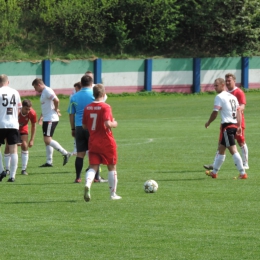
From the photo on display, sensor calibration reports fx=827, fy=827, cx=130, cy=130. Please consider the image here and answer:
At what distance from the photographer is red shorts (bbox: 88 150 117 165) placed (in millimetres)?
13094

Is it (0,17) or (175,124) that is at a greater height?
(0,17)

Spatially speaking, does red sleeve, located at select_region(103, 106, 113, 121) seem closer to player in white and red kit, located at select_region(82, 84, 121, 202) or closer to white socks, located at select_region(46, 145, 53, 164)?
player in white and red kit, located at select_region(82, 84, 121, 202)

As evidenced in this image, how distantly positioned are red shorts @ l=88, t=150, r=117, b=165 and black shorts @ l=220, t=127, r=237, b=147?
10.7ft

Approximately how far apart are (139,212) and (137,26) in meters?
42.4

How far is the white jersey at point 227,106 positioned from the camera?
1558 centimetres

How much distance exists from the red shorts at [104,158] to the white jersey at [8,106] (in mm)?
3073

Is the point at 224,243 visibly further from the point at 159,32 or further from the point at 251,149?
the point at 159,32

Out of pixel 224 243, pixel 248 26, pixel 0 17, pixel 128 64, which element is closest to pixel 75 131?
pixel 224 243

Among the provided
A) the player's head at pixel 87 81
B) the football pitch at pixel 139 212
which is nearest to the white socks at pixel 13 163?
the football pitch at pixel 139 212

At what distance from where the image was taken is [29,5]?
5259 centimetres

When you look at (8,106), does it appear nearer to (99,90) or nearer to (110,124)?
(99,90)

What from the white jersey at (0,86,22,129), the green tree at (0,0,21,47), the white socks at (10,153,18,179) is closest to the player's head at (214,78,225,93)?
the white jersey at (0,86,22,129)

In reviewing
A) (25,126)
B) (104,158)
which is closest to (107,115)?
(104,158)

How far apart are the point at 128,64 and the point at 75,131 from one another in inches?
1256
